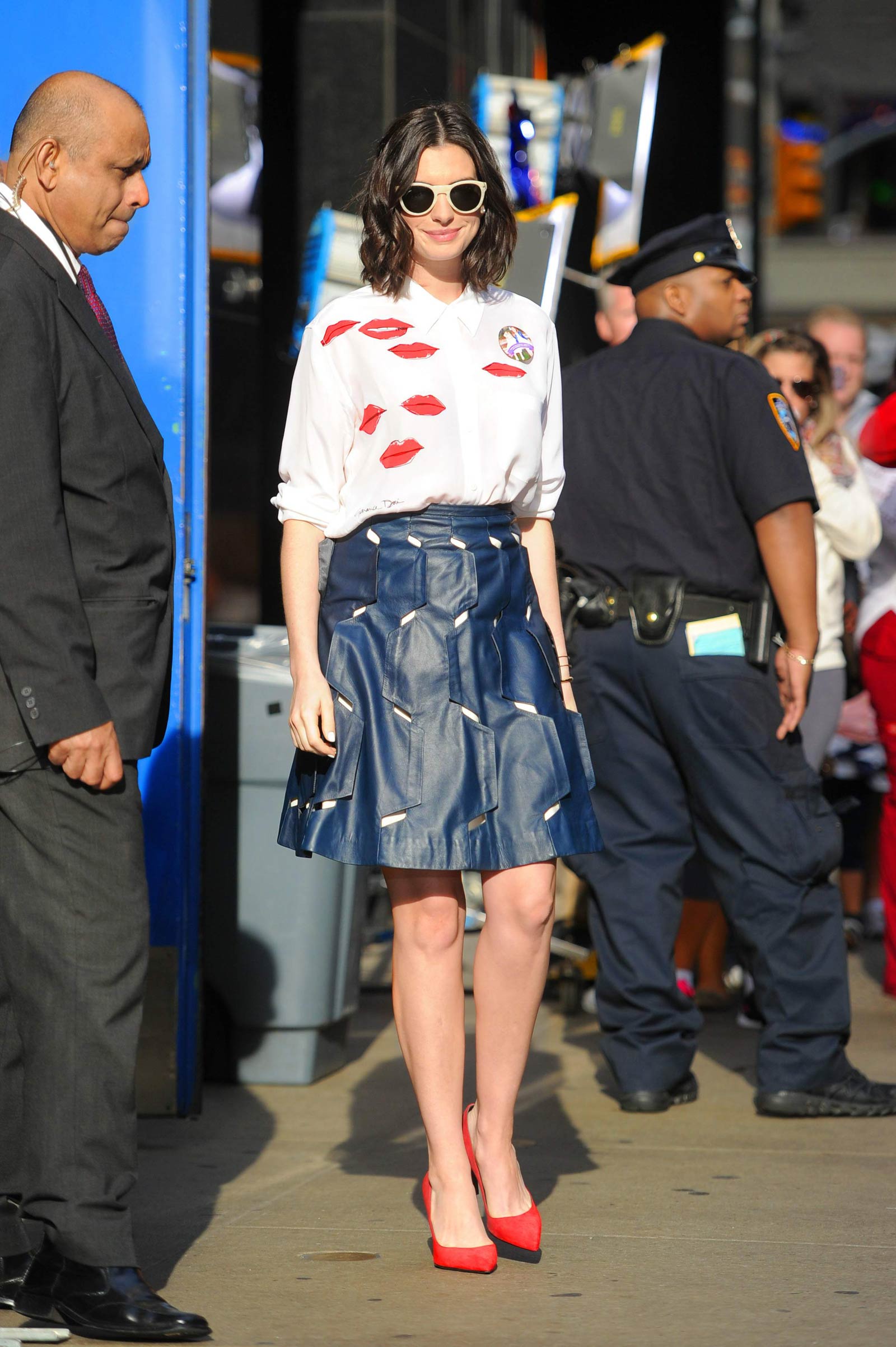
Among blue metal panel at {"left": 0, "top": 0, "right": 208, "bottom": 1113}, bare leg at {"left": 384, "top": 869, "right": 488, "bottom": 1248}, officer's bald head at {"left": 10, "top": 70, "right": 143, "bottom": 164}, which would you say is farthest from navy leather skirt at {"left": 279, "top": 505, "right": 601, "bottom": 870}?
blue metal panel at {"left": 0, "top": 0, "right": 208, "bottom": 1113}

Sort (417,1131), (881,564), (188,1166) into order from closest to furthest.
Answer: (188,1166) < (417,1131) < (881,564)

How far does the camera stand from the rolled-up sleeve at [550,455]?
354 centimetres

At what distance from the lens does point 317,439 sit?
3.39m

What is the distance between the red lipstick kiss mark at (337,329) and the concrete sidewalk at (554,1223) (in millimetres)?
1692

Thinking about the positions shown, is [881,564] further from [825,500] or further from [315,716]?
[315,716]

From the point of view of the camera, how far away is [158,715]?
3158 mm

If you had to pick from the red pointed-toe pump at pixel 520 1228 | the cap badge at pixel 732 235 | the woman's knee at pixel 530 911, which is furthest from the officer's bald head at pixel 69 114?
the cap badge at pixel 732 235

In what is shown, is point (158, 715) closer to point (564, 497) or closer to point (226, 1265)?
point (226, 1265)

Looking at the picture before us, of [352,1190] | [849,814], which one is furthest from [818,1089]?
[849,814]

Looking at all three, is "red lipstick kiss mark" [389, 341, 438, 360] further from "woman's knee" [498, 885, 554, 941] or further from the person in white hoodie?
the person in white hoodie

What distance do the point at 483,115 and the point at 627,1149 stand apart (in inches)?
156

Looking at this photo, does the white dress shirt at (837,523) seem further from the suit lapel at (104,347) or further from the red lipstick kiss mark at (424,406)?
the suit lapel at (104,347)

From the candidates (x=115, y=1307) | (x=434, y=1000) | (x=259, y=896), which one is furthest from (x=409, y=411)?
(x=259, y=896)

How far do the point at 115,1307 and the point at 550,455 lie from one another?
1722mm
